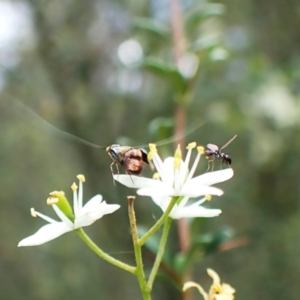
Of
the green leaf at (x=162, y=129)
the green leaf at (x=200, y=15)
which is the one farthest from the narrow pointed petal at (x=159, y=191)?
the green leaf at (x=200, y=15)

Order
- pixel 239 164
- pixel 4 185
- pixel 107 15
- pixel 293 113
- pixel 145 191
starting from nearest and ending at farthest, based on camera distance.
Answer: pixel 145 191 → pixel 293 113 → pixel 239 164 → pixel 107 15 → pixel 4 185

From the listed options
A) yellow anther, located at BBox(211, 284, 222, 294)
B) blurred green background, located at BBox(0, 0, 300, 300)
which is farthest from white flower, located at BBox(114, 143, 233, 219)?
blurred green background, located at BBox(0, 0, 300, 300)

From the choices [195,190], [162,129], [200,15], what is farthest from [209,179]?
[200,15]

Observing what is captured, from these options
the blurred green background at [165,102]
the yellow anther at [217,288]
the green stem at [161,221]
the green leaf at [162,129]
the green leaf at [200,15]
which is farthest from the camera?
the blurred green background at [165,102]

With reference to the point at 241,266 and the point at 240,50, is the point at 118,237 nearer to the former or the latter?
the point at 241,266

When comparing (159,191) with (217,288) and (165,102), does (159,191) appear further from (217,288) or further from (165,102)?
(165,102)

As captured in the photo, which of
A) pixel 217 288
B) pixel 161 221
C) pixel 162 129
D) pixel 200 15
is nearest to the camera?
pixel 161 221

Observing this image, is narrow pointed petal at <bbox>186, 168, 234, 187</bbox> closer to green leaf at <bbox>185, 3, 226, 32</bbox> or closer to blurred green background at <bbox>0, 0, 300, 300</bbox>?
green leaf at <bbox>185, 3, 226, 32</bbox>

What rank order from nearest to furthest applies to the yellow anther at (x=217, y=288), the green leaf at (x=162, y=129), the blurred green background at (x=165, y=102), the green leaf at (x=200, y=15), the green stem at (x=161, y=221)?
the green stem at (x=161, y=221), the yellow anther at (x=217, y=288), the green leaf at (x=162, y=129), the green leaf at (x=200, y=15), the blurred green background at (x=165, y=102)

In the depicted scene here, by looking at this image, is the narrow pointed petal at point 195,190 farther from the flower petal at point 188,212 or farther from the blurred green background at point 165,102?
the blurred green background at point 165,102

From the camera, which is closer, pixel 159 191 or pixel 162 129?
pixel 159 191

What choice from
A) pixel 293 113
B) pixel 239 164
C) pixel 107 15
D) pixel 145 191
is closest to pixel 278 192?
pixel 239 164
